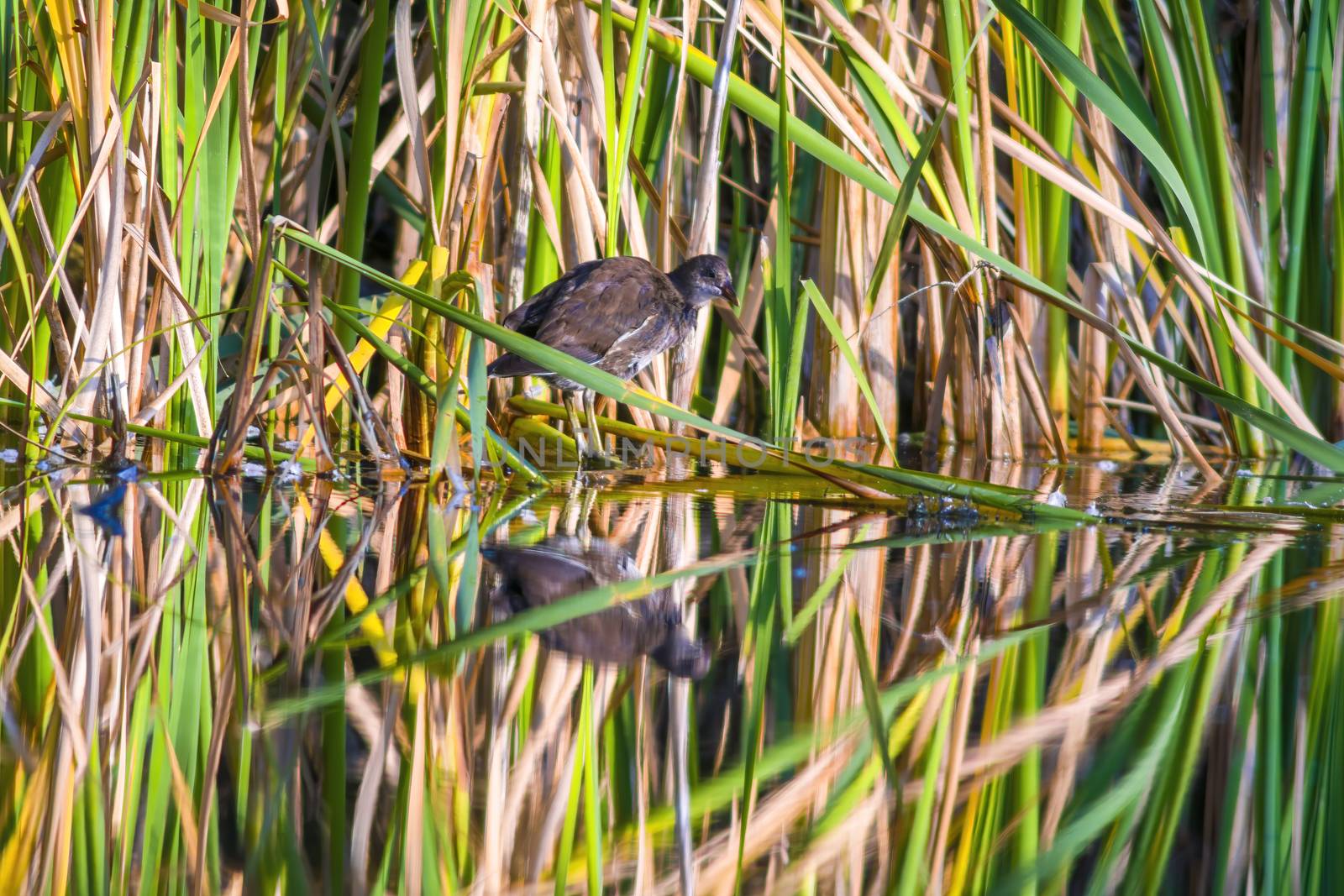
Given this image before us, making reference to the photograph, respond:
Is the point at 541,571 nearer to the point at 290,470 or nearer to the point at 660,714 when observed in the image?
the point at 660,714

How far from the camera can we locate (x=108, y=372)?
301 cm

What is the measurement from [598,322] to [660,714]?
6.78ft

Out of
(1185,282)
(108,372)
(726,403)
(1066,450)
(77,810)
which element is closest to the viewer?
(77,810)

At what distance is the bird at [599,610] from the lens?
1.57 meters

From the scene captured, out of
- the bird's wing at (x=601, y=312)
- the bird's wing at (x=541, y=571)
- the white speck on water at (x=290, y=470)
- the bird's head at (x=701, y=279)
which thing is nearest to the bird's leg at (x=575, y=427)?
the bird's wing at (x=601, y=312)

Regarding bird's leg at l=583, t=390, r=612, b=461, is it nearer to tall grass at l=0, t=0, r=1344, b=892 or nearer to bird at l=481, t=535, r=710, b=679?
tall grass at l=0, t=0, r=1344, b=892

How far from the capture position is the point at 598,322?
335cm

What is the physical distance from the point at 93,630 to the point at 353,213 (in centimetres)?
183

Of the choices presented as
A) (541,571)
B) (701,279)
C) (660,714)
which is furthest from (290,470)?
(660,714)

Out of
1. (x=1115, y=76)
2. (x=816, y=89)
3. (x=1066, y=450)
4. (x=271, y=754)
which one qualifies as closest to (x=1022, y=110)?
(x=1115, y=76)

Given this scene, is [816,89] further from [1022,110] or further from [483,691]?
[483,691]

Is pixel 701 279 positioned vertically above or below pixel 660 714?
above

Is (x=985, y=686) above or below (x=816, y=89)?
below

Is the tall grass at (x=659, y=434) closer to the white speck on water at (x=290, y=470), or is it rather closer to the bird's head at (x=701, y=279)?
the white speck on water at (x=290, y=470)
